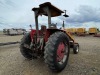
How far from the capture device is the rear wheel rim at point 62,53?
426cm

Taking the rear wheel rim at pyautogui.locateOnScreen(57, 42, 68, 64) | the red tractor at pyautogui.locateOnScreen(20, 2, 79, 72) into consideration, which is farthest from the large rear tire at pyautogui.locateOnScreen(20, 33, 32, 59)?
the rear wheel rim at pyautogui.locateOnScreen(57, 42, 68, 64)

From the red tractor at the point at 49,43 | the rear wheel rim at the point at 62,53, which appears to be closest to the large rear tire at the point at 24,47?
the red tractor at the point at 49,43

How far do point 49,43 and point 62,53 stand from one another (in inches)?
34.9

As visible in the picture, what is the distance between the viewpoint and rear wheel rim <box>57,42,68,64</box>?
426 cm

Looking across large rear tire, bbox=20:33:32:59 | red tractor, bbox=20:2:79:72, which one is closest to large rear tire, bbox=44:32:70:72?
red tractor, bbox=20:2:79:72

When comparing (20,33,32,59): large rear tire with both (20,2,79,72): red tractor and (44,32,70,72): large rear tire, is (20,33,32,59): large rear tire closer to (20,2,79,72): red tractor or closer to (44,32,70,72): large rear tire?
(20,2,79,72): red tractor

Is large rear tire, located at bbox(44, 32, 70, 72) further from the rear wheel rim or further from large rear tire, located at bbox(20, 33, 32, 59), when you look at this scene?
large rear tire, located at bbox(20, 33, 32, 59)

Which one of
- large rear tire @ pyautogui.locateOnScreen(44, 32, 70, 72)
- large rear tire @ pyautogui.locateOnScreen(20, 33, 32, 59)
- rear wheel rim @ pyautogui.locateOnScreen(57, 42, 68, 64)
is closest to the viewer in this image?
large rear tire @ pyautogui.locateOnScreen(44, 32, 70, 72)

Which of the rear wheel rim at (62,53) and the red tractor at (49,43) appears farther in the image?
the rear wheel rim at (62,53)

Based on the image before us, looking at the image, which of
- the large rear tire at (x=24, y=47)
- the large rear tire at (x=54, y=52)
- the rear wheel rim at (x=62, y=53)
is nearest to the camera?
the large rear tire at (x=54, y=52)

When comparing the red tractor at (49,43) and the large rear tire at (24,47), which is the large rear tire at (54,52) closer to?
the red tractor at (49,43)

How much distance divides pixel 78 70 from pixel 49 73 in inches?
43.1

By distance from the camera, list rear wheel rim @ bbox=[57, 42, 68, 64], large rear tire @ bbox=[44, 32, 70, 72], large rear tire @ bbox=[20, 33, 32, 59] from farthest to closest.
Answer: large rear tire @ bbox=[20, 33, 32, 59], rear wheel rim @ bbox=[57, 42, 68, 64], large rear tire @ bbox=[44, 32, 70, 72]

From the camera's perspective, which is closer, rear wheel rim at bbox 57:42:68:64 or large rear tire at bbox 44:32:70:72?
large rear tire at bbox 44:32:70:72
